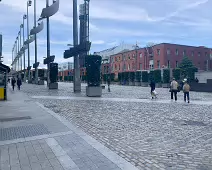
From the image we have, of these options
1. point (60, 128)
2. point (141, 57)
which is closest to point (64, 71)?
point (141, 57)

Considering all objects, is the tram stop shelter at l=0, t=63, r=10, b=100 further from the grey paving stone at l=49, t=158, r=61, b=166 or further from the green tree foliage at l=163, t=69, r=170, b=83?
the green tree foliage at l=163, t=69, r=170, b=83

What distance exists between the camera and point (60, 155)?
570 cm

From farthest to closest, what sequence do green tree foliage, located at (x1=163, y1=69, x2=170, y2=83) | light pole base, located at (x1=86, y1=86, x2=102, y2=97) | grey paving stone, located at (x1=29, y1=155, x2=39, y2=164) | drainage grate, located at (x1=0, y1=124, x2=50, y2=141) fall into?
1. green tree foliage, located at (x1=163, y1=69, x2=170, y2=83)
2. light pole base, located at (x1=86, y1=86, x2=102, y2=97)
3. drainage grate, located at (x1=0, y1=124, x2=50, y2=141)
4. grey paving stone, located at (x1=29, y1=155, x2=39, y2=164)

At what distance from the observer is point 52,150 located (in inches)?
239

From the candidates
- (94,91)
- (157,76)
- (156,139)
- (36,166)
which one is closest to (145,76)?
(157,76)

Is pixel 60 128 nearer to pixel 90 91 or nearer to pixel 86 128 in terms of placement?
pixel 86 128

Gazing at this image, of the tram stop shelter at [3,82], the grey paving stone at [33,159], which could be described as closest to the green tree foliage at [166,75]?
the tram stop shelter at [3,82]

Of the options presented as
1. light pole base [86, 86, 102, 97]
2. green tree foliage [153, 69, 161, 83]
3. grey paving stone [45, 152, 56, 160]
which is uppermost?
green tree foliage [153, 69, 161, 83]

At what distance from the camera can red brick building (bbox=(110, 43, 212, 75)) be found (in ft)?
209

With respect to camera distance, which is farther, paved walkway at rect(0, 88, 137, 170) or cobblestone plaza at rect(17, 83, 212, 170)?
cobblestone plaza at rect(17, 83, 212, 170)

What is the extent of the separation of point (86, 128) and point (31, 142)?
7.39ft

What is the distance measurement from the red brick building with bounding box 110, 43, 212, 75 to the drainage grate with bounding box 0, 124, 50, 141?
56.1 meters

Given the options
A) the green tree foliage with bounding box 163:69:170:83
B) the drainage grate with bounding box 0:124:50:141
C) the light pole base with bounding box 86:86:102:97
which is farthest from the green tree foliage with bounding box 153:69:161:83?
the drainage grate with bounding box 0:124:50:141

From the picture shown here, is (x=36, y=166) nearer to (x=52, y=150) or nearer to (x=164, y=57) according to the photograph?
(x=52, y=150)
